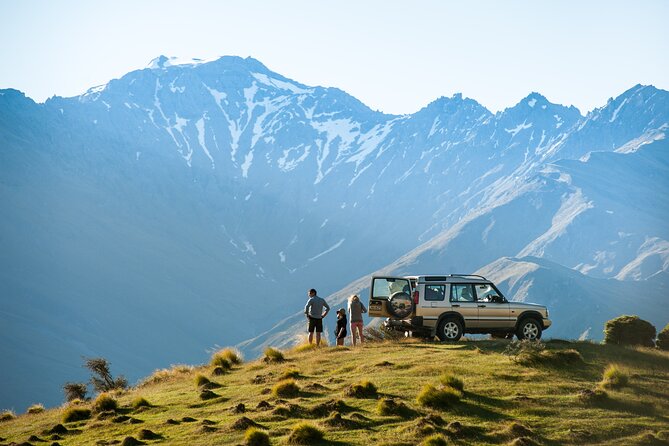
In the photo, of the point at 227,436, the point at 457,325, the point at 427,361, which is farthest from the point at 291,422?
the point at 457,325

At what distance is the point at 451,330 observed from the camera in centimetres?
2859

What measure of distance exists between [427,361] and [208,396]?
6.55m


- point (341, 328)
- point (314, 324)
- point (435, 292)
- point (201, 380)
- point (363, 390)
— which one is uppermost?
point (435, 292)

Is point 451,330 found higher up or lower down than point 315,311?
lower down

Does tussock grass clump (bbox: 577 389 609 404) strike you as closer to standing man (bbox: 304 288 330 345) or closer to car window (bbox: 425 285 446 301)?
car window (bbox: 425 285 446 301)

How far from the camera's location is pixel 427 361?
76.9 ft

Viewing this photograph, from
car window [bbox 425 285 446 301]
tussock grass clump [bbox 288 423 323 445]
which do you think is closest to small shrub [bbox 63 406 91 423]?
tussock grass clump [bbox 288 423 323 445]

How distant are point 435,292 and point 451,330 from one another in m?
1.52

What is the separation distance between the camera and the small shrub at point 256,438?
16156mm

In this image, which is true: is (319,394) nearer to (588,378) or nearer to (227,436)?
(227,436)

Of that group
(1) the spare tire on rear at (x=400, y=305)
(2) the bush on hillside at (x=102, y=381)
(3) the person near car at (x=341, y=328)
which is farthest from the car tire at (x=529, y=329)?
(2) the bush on hillside at (x=102, y=381)

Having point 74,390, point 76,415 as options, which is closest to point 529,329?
point 76,415

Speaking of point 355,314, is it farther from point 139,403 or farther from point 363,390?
point 363,390

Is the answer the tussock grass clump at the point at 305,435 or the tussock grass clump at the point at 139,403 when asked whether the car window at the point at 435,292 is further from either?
the tussock grass clump at the point at 305,435
